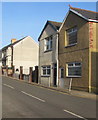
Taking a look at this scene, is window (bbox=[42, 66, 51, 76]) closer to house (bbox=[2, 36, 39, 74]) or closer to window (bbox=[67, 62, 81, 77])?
window (bbox=[67, 62, 81, 77])

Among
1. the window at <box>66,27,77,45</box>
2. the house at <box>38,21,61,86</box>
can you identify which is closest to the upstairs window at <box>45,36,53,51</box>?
the house at <box>38,21,61,86</box>

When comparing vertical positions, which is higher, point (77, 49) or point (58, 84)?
point (77, 49)

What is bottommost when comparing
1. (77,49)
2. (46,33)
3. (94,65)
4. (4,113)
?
(4,113)

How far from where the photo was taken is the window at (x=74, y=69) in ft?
67.3

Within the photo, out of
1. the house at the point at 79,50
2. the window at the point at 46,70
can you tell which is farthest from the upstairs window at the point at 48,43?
the house at the point at 79,50

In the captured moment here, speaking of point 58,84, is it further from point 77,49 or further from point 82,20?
point 82,20

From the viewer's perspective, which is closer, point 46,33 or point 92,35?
point 92,35

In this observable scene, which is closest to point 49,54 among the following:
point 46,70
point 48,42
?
point 48,42

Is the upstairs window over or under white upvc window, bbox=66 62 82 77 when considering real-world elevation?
over

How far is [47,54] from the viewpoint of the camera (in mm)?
27000

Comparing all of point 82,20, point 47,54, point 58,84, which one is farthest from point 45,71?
point 82,20

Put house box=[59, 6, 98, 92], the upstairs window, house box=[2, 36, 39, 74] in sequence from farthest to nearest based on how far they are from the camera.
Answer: house box=[2, 36, 39, 74] < the upstairs window < house box=[59, 6, 98, 92]

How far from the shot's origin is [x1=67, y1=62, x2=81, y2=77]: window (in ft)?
67.3

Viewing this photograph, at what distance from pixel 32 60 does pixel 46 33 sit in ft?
97.5
